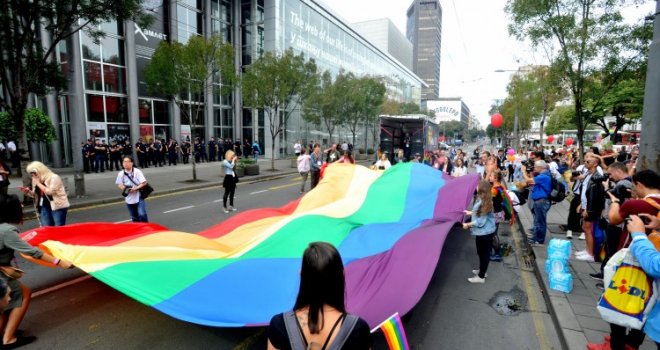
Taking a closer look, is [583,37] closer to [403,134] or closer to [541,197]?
[541,197]

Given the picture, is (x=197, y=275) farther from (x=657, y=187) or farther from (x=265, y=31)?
(x=265, y=31)

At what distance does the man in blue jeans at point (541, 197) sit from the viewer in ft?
24.1

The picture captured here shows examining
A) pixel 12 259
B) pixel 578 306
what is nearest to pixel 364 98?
pixel 578 306

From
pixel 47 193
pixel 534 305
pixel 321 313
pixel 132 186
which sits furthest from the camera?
pixel 132 186

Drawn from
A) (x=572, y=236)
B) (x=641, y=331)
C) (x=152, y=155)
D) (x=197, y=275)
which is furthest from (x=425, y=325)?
(x=152, y=155)

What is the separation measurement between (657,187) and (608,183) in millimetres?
5051

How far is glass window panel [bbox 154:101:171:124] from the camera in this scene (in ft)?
82.4

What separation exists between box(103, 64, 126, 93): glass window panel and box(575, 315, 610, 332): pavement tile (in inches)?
991

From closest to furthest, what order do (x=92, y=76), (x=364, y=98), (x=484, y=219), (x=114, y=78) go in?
1. (x=484, y=219)
2. (x=92, y=76)
3. (x=114, y=78)
4. (x=364, y=98)

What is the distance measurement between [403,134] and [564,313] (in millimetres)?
20524

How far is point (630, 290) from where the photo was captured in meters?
3.10

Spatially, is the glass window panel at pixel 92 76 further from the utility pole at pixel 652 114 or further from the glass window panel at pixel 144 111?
the utility pole at pixel 652 114

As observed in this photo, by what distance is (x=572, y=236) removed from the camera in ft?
26.9

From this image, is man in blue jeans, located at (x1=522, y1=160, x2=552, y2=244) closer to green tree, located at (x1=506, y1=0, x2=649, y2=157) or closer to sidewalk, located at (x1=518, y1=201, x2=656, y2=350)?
sidewalk, located at (x1=518, y1=201, x2=656, y2=350)
